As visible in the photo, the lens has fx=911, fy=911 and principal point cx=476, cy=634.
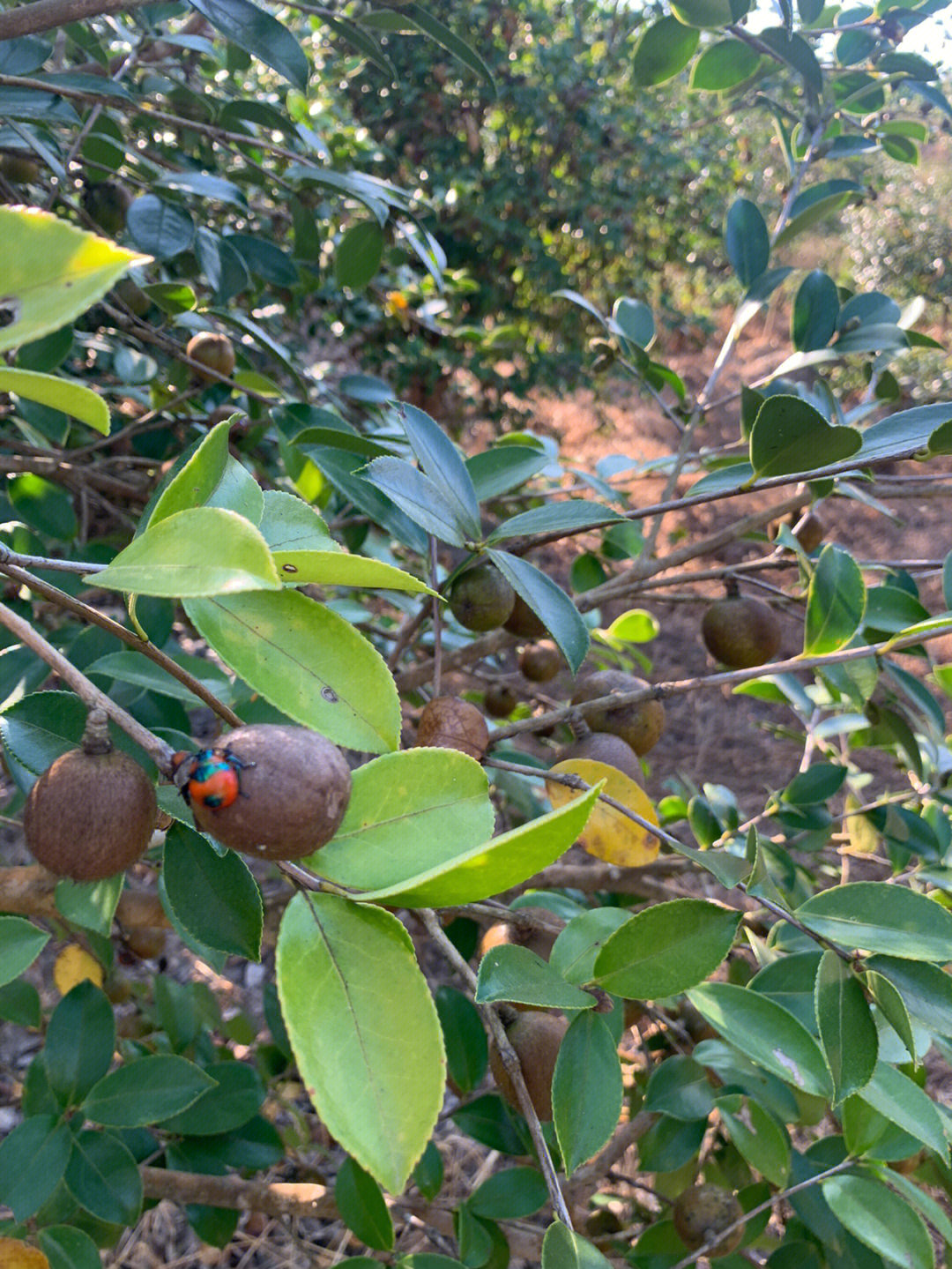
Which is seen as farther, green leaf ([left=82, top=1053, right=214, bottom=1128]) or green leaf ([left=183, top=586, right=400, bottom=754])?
green leaf ([left=82, top=1053, right=214, bottom=1128])

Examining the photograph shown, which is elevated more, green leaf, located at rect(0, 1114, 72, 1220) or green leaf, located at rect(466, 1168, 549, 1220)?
green leaf, located at rect(0, 1114, 72, 1220)

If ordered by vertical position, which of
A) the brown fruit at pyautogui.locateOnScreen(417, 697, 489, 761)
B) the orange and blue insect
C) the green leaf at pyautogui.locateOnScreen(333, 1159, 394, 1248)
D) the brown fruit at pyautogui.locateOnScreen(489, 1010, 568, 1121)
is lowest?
the green leaf at pyautogui.locateOnScreen(333, 1159, 394, 1248)

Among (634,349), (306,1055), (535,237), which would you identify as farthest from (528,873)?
(535,237)

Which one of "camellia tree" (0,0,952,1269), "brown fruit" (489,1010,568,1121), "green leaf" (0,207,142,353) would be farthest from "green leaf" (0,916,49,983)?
"green leaf" (0,207,142,353)

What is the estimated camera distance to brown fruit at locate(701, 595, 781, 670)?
1.04m

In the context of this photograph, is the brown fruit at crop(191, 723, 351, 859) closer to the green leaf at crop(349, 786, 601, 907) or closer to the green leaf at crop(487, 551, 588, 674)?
the green leaf at crop(349, 786, 601, 907)

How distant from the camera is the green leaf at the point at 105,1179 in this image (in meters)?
0.81

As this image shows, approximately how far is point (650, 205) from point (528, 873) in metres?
4.33

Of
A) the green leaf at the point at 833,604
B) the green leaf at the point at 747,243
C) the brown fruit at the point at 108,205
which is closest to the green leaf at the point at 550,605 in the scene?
the green leaf at the point at 833,604

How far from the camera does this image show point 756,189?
5.73m

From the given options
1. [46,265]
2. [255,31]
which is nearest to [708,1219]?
[46,265]

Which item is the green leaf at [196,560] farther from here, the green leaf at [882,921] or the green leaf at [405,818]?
the green leaf at [882,921]

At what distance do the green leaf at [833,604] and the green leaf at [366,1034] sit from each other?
549 millimetres

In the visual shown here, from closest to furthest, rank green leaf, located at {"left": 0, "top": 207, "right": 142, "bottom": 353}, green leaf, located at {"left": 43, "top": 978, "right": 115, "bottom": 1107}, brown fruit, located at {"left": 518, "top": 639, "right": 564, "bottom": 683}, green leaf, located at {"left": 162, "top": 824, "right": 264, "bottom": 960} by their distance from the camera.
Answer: green leaf, located at {"left": 0, "top": 207, "right": 142, "bottom": 353} < green leaf, located at {"left": 162, "top": 824, "right": 264, "bottom": 960} < green leaf, located at {"left": 43, "top": 978, "right": 115, "bottom": 1107} < brown fruit, located at {"left": 518, "top": 639, "right": 564, "bottom": 683}
